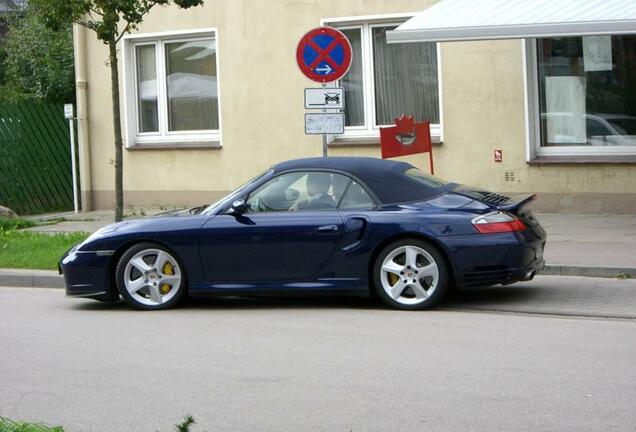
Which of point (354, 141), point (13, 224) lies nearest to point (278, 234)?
point (354, 141)

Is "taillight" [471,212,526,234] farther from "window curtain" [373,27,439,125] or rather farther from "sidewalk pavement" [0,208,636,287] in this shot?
"window curtain" [373,27,439,125]

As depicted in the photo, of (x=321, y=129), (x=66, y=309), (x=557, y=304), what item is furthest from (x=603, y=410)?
(x=321, y=129)

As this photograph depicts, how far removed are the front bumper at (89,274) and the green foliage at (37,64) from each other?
48.4 ft

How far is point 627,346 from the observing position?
864 cm

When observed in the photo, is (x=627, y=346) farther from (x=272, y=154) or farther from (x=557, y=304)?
(x=272, y=154)

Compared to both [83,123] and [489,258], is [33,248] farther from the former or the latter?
[489,258]

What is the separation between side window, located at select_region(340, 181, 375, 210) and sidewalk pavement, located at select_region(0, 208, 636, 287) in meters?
2.57

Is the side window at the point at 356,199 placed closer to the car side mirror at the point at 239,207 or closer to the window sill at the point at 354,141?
the car side mirror at the point at 239,207

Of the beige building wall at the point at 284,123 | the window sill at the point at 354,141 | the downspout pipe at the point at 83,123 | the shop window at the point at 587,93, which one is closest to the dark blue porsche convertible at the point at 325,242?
the beige building wall at the point at 284,123

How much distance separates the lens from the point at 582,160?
17.2m

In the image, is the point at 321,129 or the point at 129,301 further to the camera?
the point at 321,129

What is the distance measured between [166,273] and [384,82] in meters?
8.86

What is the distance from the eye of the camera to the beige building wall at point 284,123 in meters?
17.6

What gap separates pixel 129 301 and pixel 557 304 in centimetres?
386
